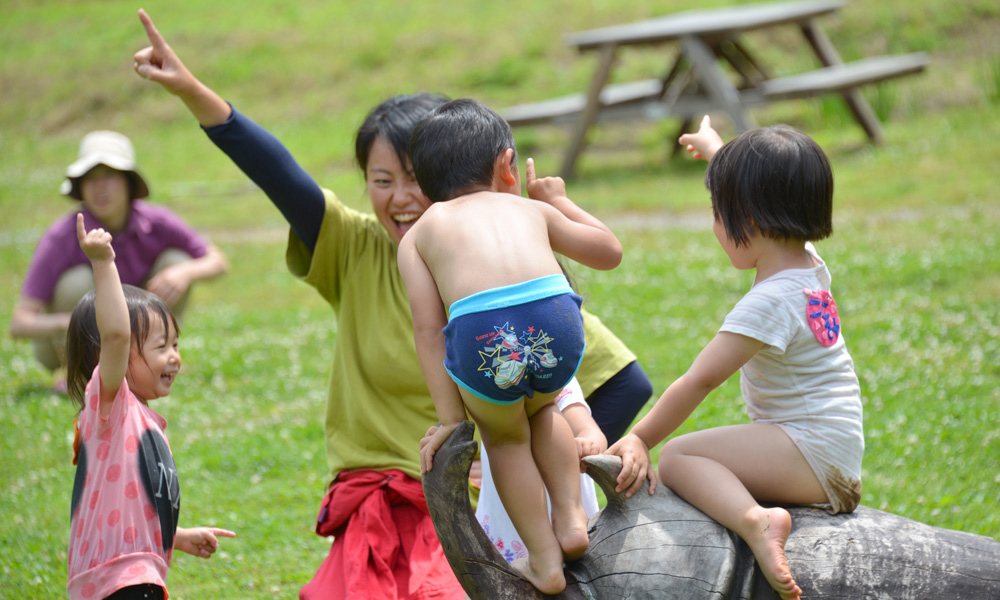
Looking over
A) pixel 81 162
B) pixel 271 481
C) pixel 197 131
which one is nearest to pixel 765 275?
pixel 271 481

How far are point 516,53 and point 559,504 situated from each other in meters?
18.4

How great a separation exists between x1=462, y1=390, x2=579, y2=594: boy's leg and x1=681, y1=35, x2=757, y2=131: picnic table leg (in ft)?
34.6

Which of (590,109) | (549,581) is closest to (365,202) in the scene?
(590,109)

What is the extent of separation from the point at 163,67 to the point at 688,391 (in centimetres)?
192

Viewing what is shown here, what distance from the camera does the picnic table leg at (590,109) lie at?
12703 mm

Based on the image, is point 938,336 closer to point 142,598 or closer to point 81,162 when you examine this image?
point 142,598

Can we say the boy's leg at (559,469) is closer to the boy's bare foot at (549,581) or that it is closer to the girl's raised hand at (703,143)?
the boy's bare foot at (549,581)

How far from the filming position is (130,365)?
9.14 feet

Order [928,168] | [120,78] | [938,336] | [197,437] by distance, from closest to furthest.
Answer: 1. [197,437]
2. [938,336]
3. [928,168]
4. [120,78]

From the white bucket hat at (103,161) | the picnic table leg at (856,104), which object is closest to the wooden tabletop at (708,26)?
the picnic table leg at (856,104)

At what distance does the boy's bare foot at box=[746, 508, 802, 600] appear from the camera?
2186 millimetres

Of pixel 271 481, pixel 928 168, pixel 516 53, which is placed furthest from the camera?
pixel 516 53

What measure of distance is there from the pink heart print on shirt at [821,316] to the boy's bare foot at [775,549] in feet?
1.52

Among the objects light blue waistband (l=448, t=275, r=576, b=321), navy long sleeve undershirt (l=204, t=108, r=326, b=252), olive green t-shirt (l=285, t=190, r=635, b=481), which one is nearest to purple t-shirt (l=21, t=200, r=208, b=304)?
olive green t-shirt (l=285, t=190, r=635, b=481)
